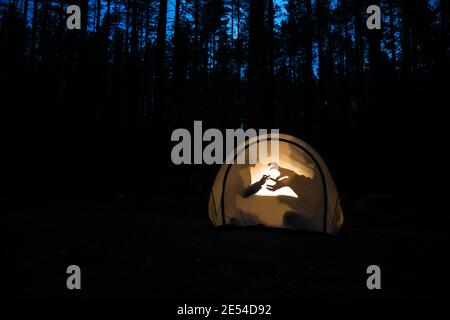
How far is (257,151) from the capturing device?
7.21 m

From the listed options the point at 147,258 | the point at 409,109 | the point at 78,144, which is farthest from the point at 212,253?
the point at 409,109

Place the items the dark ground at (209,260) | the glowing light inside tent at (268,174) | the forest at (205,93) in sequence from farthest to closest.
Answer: the forest at (205,93) < the glowing light inside tent at (268,174) < the dark ground at (209,260)

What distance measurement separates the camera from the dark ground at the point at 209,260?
3.33 m

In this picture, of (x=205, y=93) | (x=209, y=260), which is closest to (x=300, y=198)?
(x=209, y=260)

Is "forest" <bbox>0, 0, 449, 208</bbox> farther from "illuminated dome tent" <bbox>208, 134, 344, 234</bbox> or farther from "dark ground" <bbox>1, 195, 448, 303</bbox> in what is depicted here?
"dark ground" <bbox>1, 195, 448, 303</bbox>

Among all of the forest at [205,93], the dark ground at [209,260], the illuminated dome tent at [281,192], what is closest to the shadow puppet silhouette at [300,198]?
the illuminated dome tent at [281,192]

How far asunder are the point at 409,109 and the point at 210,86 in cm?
1085

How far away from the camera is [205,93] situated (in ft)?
58.0

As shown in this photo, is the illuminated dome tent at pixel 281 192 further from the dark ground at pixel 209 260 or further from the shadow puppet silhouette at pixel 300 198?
the dark ground at pixel 209 260

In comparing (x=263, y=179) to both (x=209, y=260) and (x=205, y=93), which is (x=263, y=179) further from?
(x=205, y=93)

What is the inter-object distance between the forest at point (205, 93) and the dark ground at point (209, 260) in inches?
191

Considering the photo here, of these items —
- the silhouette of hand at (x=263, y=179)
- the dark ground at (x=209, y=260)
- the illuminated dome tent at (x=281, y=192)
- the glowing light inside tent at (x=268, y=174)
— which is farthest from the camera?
the silhouette of hand at (x=263, y=179)

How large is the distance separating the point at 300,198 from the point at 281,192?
0.47 m
